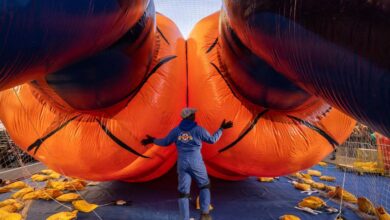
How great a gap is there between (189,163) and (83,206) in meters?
1.25

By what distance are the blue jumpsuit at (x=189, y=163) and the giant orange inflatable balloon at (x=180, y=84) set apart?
26cm

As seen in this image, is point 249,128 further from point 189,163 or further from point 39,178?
point 39,178

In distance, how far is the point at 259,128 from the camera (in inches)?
96.0

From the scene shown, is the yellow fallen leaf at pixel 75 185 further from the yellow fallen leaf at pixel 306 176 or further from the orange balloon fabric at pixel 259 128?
the yellow fallen leaf at pixel 306 176

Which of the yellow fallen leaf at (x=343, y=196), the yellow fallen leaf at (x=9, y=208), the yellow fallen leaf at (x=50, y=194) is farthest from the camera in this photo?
the yellow fallen leaf at (x=50, y=194)

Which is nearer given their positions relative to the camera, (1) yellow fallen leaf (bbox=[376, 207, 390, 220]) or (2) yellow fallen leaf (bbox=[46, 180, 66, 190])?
(1) yellow fallen leaf (bbox=[376, 207, 390, 220])

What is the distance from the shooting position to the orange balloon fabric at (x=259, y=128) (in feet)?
7.98

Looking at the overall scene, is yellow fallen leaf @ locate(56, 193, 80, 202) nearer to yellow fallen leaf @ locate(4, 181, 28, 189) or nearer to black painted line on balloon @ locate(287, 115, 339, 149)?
yellow fallen leaf @ locate(4, 181, 28, 189)

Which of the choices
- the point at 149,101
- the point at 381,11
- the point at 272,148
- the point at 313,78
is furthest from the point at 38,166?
the point at 381,11

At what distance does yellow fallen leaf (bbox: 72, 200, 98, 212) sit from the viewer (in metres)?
2.63

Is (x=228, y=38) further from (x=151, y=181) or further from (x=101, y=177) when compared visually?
(x=151, y=181)

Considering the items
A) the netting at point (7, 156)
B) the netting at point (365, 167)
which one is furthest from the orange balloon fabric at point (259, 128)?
the netting at point (7, 156)

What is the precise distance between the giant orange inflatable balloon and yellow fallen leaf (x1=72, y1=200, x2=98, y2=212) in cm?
35

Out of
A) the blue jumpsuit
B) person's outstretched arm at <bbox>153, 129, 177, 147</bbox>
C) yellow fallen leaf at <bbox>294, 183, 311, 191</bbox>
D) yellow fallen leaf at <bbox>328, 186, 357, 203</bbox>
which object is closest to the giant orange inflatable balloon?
person's outstretched arm at <bbox>153, 129, 177, 147</bbox>
